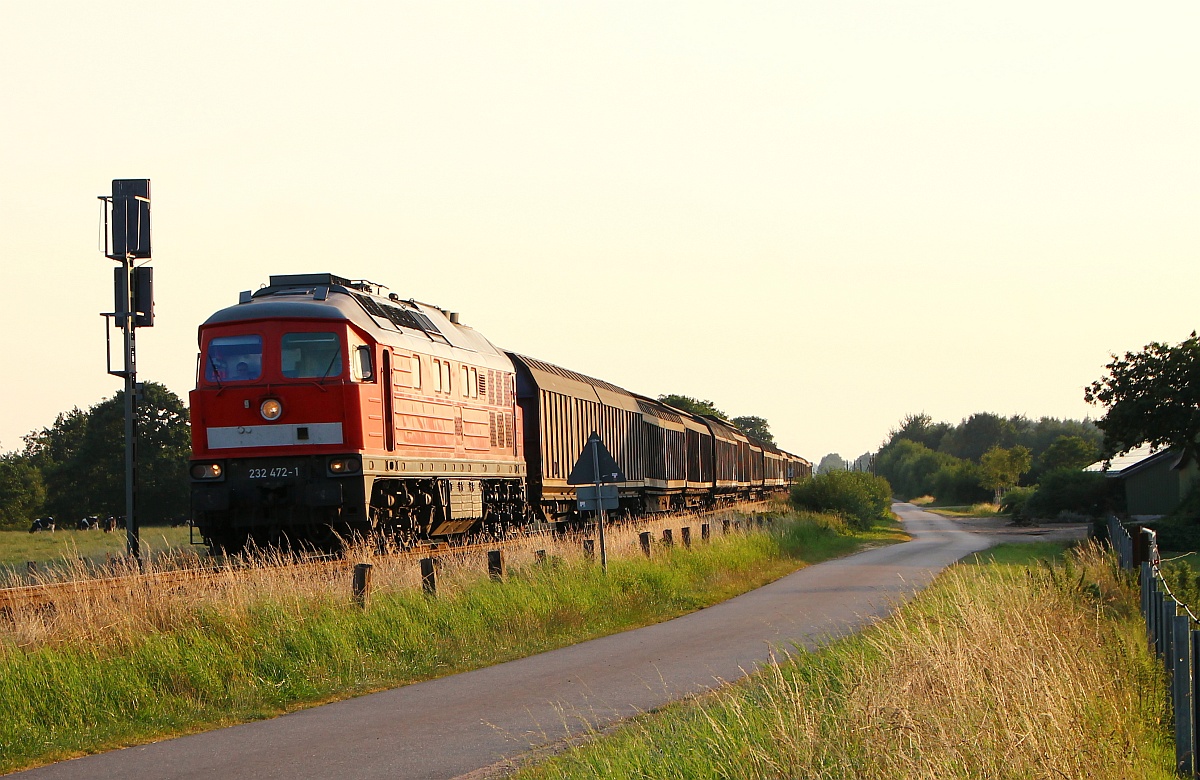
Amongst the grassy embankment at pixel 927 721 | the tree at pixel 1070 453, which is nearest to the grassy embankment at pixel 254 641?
the grassy embankment at pixel 927 721

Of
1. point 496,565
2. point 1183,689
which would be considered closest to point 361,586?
point 496,565

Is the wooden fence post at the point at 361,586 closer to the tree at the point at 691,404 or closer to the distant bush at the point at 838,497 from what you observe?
the distant bush at the point at 838,497

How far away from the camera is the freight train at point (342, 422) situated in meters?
18.6

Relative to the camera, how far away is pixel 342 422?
733 inches

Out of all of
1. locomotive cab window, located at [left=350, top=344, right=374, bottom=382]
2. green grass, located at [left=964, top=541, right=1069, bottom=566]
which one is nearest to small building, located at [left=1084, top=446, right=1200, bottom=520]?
green grass, located at [left=964, top=541, right=1069, bottom=566]

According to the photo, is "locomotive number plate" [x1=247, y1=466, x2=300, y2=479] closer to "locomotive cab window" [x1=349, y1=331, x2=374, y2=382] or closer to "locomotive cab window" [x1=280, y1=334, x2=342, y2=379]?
"locomotive cab window" [x1=280, y1=334, x2=342, y2=379]

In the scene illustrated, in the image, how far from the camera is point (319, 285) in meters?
20.5

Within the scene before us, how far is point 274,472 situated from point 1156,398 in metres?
27.3

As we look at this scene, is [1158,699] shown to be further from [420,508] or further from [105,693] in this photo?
[420,508]

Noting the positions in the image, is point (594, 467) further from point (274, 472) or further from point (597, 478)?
point (274, 472)

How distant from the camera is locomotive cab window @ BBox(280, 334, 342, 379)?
1883cm

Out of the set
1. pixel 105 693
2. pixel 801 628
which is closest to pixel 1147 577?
pixel 801 628

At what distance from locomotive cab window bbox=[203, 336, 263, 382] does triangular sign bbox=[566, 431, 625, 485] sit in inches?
199

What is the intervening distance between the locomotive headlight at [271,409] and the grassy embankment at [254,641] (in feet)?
13.1
